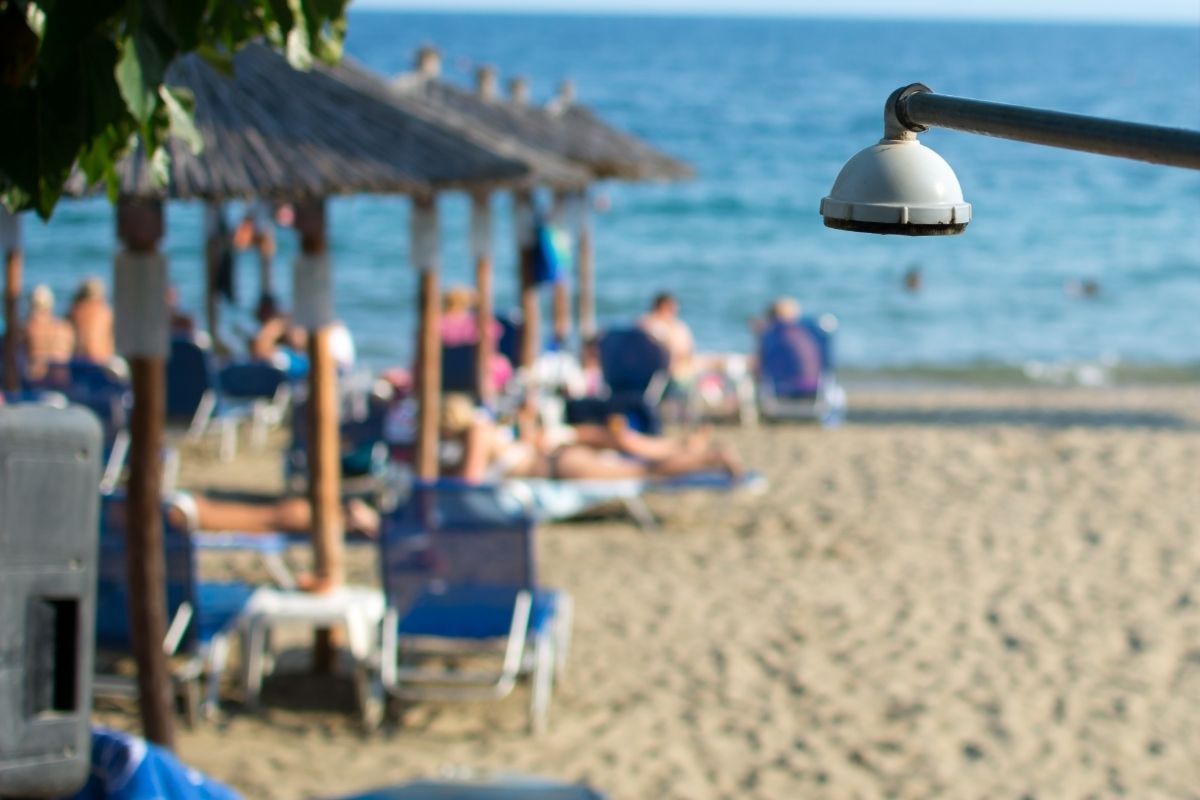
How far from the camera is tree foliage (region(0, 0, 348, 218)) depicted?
2.29m

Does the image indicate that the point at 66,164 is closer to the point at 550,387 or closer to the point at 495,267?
the point at 550,387

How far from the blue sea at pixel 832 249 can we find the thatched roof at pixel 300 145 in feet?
9.01

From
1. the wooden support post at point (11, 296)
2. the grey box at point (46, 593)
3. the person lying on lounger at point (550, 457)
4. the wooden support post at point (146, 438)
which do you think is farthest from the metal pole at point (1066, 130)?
the wooden support post at point (11, 296)

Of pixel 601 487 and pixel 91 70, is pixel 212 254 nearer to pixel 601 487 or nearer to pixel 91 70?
pixel 601 487

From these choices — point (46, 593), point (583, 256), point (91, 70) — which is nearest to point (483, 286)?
point (583, 256)

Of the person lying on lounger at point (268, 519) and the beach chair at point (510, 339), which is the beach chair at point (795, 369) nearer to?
the beach chair at point (510, 339)

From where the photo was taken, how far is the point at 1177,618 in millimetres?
6695

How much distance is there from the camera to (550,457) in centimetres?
797

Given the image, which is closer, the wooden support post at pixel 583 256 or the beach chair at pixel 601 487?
the beach chair at pixel 601 487

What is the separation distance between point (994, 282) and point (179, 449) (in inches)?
627

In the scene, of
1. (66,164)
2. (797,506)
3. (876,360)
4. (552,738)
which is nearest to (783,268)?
(876,360)

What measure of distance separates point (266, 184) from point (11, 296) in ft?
15.0

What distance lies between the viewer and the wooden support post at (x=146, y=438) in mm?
4652

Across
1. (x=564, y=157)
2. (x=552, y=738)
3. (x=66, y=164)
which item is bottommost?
(x=552, y=738)
